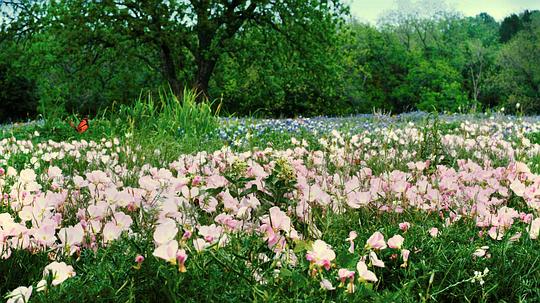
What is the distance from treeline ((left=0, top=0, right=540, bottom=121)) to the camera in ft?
62.3

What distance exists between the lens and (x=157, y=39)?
19016 mm

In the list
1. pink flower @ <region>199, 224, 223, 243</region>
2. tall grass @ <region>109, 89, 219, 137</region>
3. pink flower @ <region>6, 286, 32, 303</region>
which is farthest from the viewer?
tall grass @ <region>109, 89, 219, 137</region>

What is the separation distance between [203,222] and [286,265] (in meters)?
0.97

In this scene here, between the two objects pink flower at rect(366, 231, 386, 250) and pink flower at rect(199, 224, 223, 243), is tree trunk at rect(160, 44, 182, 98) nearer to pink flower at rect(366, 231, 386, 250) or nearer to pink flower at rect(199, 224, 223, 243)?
pink flower at rect(199, 224, 223, 243)

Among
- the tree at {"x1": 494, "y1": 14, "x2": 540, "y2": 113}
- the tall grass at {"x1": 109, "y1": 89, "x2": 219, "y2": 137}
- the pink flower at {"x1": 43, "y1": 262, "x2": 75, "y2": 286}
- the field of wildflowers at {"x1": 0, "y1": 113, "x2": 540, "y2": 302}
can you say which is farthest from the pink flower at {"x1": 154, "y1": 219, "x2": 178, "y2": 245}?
the tree at {"x1": 494, "y1": 14, "x2": 540, "y2": 113}

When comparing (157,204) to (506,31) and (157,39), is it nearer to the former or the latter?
(157,39)

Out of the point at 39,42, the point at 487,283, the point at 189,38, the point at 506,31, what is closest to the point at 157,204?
the point at 487,283

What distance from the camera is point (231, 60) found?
22.5 m

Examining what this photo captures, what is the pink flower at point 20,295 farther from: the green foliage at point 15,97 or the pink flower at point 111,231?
the green foliage at point 15,97

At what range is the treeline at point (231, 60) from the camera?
748 inches

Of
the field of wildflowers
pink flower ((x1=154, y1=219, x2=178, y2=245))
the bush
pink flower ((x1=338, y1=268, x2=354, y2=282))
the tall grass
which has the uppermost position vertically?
pink flower ((x1=154, y1=219, x2=178, y2=245))

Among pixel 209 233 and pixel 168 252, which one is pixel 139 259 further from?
pixel 209 233

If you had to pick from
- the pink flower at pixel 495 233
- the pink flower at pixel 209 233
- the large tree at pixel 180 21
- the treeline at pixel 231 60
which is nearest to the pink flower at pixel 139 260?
the pink flower at pixel 209 233

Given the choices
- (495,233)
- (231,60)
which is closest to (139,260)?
(495,233)
